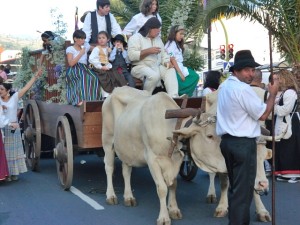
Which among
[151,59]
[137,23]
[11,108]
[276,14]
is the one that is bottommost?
[11,108]

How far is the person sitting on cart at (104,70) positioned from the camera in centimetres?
888

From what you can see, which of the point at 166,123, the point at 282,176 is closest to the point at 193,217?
the point at 166,123

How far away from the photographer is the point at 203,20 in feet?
52.1

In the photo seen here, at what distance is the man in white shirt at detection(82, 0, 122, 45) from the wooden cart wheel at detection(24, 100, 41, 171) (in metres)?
1.87

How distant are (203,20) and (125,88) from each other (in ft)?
27.4

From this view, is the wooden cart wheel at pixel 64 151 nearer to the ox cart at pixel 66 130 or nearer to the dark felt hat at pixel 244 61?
the ox cart at pixel 66 130

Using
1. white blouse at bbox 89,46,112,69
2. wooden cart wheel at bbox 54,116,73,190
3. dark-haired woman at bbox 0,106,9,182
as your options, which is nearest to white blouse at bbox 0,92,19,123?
dark-haired woman at bbox 0,106,9,182

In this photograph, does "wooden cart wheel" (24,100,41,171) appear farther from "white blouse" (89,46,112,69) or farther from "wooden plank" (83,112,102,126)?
"wooden plank" (83,112,102,126)

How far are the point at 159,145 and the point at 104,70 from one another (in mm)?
2637

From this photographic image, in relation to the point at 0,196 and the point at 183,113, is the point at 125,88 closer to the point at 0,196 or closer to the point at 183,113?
the point at 183,113

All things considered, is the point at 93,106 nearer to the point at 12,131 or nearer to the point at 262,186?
the point at 12,131

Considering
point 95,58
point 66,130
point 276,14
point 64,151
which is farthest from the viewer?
point 276,14

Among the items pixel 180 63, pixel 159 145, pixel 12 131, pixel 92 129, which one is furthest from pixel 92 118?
pixel 12 131

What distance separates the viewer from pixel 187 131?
6.07 meters
